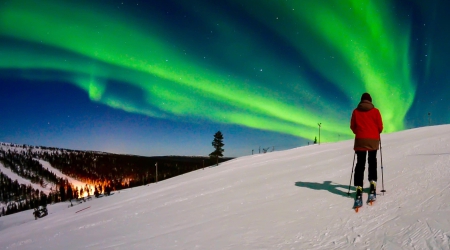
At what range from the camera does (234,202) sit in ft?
29.2

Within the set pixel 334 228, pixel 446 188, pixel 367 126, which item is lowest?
pixel 334 228

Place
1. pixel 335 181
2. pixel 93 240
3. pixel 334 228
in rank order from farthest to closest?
pixel 335 181, pixel 93 240, pixel 334 228

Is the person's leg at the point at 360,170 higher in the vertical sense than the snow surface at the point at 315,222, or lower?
higher

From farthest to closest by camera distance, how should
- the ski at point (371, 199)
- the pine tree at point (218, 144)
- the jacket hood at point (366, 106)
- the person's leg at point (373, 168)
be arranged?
the pine tree at point (218, 144) → the jacket hood at point (366, 106) → the person's leg at point (373, 168) → the ski at point (371, 199)

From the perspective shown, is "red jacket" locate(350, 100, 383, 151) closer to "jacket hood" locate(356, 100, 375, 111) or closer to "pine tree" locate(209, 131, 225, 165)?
"jacket hood" locate(356, 100, 375, 111)

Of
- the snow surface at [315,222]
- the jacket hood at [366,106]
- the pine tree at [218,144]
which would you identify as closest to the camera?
the snow surface at [315,222]

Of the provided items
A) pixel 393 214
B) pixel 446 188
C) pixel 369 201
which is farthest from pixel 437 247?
pixel 446 188

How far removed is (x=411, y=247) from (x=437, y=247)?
0.97ft

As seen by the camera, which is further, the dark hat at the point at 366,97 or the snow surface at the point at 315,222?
the dark hat at the point at 366,97

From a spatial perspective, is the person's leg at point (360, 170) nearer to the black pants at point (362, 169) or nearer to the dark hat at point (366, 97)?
the black pants at point (362, 169)

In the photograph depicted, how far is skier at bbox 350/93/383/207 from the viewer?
631 centimetres

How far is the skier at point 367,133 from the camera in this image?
20.7 feet

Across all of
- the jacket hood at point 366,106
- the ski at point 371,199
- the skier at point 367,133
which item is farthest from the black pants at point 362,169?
the jacket hood at point 366,106

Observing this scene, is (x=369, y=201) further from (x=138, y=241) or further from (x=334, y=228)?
(x=138, y=241)
